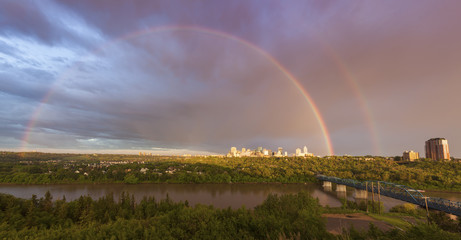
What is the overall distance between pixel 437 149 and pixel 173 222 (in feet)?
516

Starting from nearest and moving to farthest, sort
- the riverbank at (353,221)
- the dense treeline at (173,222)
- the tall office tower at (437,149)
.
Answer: the dense treeline at (173,222), the riverbank at (353,221), the tall office tower at (437,149)

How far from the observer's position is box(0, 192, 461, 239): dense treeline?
35.3 ft

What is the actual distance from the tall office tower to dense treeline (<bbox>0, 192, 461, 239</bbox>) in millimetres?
135383

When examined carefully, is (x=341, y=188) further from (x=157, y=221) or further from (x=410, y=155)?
(x=410, y=155)

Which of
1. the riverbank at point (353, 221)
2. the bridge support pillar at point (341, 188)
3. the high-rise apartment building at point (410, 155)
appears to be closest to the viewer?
the riverbank at point (353, 221)

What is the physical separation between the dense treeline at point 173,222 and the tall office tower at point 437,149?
13538 centimetres

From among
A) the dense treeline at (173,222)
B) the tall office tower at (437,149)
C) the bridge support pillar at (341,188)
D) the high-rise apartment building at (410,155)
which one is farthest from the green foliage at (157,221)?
the high-rise apartment building at (410,155)

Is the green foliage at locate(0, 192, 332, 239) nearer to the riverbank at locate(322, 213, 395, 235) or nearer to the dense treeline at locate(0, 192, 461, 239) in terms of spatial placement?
the dense treeline at locate(0, 192, 461, 239)

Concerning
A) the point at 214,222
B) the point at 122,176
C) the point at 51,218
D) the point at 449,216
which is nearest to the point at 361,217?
the point at 449,216

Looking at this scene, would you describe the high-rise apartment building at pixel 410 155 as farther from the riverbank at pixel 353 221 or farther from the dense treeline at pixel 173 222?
the dense treeline at pixel 173 222

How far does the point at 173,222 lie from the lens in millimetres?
16766

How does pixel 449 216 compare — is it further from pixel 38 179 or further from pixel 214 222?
pixel 38 179

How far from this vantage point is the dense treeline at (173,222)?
1075 centimetres

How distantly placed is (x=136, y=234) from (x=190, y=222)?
13.1 feet
